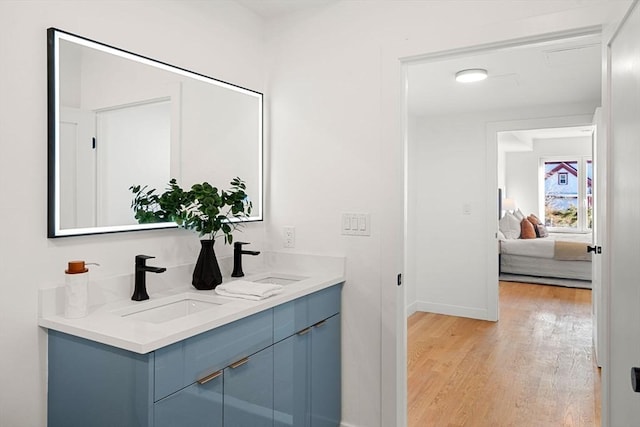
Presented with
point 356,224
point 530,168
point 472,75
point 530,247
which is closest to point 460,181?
point 472,75

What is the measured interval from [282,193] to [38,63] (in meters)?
1.31

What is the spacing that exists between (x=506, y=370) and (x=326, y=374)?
183 centimetres

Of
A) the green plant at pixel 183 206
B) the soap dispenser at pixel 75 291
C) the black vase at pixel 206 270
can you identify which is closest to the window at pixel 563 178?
the green plant at pixel 183 206

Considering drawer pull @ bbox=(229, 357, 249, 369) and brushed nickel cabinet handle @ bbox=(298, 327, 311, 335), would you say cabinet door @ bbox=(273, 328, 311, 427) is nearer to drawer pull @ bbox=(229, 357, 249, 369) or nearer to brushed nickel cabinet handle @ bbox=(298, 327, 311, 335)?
brushed nickel cabinet handle @ bbox=(298, 327, 311, 335)

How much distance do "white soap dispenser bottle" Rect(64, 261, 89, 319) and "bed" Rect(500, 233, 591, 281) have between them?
652 centimetres

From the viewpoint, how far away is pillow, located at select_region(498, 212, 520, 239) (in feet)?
24.0

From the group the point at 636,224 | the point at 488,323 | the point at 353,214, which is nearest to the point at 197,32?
the point at 353,214

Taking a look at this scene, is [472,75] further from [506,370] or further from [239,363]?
[239,363]

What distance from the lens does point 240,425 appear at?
5.36ft

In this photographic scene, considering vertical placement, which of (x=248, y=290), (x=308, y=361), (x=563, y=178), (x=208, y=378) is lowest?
(x=308, y=361)

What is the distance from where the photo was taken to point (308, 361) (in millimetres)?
2051

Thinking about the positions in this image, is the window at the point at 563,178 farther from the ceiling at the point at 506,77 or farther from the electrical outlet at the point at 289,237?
the electrical outlet at the point at 289,237

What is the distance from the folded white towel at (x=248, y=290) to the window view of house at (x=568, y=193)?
29.2 ft

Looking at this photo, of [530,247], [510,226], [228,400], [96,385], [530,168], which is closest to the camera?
[96,385]
